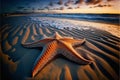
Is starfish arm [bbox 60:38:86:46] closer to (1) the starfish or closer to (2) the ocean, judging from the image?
(1) the starfish

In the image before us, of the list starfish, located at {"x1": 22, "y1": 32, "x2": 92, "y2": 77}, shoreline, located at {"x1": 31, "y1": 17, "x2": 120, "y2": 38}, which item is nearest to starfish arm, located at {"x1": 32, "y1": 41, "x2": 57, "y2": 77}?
starfish, located at {"x1": 22, "y1": 32, "x2": 92, "y2": 77}

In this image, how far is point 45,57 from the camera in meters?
1.06

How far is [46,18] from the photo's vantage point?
4.77ft

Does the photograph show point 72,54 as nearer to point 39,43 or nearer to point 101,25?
point 39,43

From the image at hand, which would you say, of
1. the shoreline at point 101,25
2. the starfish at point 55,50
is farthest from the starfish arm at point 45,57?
the shoreline at point 101,25

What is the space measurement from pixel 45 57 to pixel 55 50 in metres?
0.09

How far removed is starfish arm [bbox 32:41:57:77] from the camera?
104 cm

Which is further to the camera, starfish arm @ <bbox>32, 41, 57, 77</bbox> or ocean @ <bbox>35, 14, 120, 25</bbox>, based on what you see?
ocean @ <bbox>35, 14, 120, 25</bbox>

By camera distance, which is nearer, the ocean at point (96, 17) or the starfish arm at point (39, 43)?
the starfish arm at point (39, 43)

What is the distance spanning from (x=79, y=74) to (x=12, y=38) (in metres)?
0.60

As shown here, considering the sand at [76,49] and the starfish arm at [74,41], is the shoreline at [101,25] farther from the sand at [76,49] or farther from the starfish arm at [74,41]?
the starfish arm at [74,41]

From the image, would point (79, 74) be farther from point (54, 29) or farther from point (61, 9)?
point (61, 9)

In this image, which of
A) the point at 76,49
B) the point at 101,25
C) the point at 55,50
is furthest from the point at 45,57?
the point at 101,25

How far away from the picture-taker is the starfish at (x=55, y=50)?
3.45 feet
